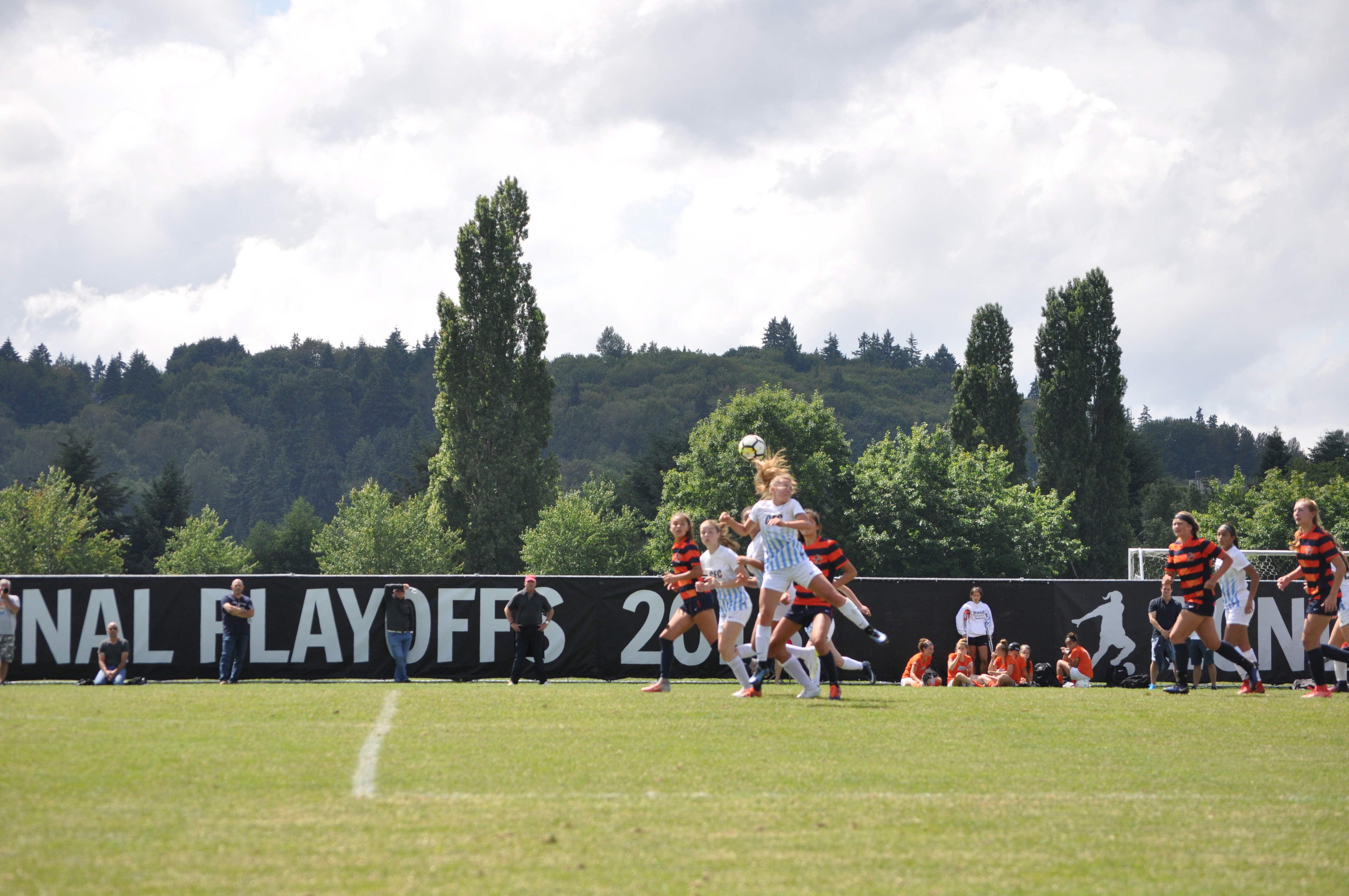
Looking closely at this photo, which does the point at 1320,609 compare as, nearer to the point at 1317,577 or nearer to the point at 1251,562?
the point at 1317,577

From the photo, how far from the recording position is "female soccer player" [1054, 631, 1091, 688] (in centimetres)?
2034

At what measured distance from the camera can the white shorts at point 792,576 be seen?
474 inches

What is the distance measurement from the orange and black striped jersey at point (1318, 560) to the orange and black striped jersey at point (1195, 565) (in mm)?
924

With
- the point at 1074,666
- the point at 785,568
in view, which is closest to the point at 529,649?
the point at 785,568

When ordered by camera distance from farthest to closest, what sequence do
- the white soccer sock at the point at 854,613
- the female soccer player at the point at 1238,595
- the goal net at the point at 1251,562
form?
the goal net at the point at 1251,562, the female soccer player at the point at 1238,595, the white soccer sock at the point at 854,613

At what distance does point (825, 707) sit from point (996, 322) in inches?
2309

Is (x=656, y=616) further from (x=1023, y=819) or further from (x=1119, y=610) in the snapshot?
(x=1023, y=819)

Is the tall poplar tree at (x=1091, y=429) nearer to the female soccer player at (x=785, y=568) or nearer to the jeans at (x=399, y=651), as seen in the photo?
Answer: the jeans at (x=399, y=651)

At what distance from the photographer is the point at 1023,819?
598 centimetres

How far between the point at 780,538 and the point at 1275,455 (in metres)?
83.6

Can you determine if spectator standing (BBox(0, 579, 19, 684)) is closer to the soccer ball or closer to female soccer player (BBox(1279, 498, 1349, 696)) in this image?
the soccer ball

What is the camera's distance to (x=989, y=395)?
66375mm

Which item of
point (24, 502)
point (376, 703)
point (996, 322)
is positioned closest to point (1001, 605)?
point (376, 703)

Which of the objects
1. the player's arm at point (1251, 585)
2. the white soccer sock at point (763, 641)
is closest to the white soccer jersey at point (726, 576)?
the white soccer sock at point (763, 641)
